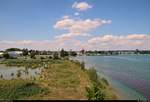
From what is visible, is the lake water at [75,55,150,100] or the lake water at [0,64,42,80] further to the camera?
the lake water at [0,64,42,80]

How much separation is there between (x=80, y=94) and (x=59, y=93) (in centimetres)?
206

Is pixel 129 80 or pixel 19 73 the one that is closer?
pixel 129 80

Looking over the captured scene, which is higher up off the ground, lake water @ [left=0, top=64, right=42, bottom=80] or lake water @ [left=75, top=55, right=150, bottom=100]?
lake water @ [left=0, top=64, right=42, bottom=80]

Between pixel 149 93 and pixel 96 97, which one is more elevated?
pixel 96 97

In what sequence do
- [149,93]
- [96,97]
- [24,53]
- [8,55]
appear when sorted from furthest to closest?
1. [24,53]
2. [8,55]
3. [149,93]
4. [96,97]

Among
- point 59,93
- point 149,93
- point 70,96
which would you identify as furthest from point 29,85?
point 149,93

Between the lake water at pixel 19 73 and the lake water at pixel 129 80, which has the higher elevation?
the lake water at pixel 19 73

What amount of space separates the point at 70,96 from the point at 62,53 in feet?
405

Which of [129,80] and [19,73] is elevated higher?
[19,73]

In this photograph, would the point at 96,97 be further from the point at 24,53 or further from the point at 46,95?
the point at 24,53

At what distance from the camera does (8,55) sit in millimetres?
113125

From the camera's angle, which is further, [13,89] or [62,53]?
[62,53]

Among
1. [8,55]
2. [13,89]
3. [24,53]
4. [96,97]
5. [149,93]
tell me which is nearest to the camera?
[96,97]

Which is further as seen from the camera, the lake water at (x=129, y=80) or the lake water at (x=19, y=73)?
the lake water at (x=19, y=73)
